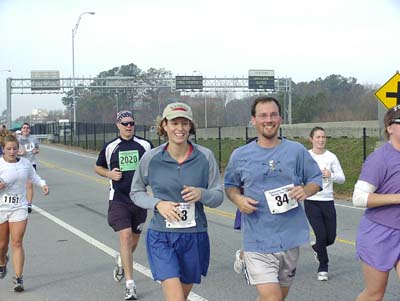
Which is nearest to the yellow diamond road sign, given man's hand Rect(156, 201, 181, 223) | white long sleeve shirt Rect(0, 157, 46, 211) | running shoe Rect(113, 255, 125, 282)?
running shoe Rect(113, 255, 125, 282)

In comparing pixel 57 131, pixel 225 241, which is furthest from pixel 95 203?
pixel 57 131

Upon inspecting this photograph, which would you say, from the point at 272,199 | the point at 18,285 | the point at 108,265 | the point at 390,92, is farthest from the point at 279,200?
the point at 390,92

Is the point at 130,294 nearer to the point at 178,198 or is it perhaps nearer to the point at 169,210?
the point at 178,198

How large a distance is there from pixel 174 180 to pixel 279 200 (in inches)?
31.9

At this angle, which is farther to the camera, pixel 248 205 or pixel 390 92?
pixel 390 92

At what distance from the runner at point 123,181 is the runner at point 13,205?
0.95 m

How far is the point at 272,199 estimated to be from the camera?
4758 millimetres

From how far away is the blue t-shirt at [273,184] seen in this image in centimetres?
479

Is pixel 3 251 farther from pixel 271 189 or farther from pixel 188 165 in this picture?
pixel 271 189

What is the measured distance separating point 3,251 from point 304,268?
12.2 feet

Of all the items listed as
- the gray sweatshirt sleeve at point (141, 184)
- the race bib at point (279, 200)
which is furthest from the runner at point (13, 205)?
the race bib at point (279, 200)

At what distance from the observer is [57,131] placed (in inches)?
2643

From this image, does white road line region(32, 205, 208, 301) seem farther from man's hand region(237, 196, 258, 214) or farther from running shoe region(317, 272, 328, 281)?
man's hand region(237, 196, 258, 214)

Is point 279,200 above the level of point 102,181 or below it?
above
